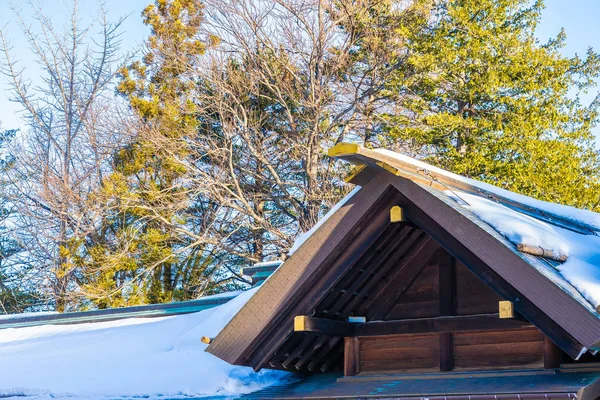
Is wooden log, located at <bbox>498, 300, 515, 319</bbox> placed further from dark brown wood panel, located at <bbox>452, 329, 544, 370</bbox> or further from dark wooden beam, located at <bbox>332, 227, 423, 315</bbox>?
dark wooden beam, located at <bbox>332, 227, 423, 315</bbox>

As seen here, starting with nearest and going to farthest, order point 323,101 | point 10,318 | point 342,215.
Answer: point 342,215 → point 10,318 → point 323,101

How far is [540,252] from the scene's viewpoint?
4.31 m

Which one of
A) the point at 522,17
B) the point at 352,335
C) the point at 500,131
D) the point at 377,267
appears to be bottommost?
the point at 352,335

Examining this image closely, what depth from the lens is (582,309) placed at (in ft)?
12.8

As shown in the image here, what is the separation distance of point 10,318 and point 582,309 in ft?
29.1

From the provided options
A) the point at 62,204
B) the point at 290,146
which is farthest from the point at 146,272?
the point at 290,146

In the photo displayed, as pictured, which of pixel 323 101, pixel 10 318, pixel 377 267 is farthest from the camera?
pixel 323 101

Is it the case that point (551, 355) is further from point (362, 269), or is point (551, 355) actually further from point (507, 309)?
point (362, 269)

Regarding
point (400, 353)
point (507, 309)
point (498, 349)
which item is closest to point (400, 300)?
point (400, 353)

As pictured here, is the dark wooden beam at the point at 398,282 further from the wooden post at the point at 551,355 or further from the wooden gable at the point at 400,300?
the wooden post at the point at 551,355

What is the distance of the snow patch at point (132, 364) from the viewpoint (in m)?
5.92

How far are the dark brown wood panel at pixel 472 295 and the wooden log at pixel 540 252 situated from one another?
2.86 ft

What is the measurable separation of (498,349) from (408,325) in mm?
660

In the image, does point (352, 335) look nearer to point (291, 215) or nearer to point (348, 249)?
point (348, 249)
